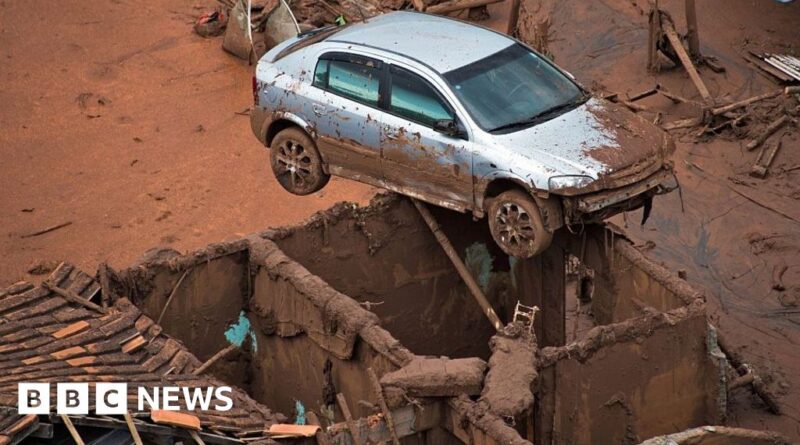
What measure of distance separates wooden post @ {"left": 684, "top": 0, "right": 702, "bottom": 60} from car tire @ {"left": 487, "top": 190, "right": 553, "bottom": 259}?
8242mm

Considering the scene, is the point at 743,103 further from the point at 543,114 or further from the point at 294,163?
A: the point at 294,163

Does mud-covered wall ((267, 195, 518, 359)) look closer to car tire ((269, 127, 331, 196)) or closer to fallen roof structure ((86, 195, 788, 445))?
fallen roof structure ((86, 195, 788, 445))

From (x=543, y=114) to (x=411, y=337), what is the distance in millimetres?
2991

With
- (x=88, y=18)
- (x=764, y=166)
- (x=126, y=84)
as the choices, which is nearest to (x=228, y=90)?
(x=126, y=84)

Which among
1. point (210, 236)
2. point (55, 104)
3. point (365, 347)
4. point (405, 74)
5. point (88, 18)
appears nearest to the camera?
point (365, 347)

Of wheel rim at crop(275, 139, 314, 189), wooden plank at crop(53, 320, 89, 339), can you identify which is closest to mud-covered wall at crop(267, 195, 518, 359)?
wheel rim at crop(275, 139, 314, 189)

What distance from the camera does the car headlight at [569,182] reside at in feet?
56.3

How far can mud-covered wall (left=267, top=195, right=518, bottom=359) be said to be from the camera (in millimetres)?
18719

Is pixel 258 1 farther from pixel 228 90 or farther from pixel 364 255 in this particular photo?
pixel 364 255

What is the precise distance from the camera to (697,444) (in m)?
16.0

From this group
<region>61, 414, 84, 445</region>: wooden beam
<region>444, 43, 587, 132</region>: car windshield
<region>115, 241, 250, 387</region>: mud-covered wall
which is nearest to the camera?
<region>61, 414, 84, 445</region>: wooden beam

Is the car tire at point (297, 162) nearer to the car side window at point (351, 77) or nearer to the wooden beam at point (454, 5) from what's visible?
the car side window at point (351, 77)

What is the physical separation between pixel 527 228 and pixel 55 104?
11438mm

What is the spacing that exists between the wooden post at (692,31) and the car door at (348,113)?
7.44 m
